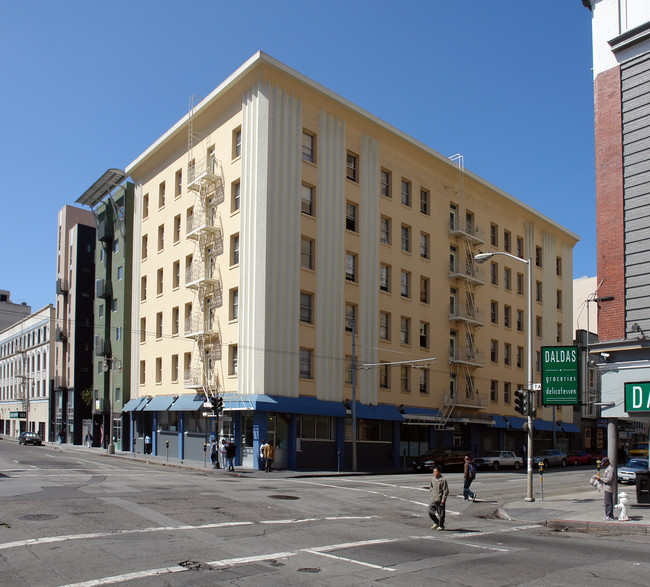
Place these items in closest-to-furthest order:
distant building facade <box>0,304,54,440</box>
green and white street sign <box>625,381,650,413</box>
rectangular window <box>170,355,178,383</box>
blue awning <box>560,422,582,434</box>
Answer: green and white street sign <box>625,381,650,413</box>
rectangular window <box>170,355,178,383</box>
blue awning <box>560,422,582,434</box>
distant building facade <box>0,304,54,440</box>

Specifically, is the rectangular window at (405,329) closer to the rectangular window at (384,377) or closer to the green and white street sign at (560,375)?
the rectangular window at (384,377)

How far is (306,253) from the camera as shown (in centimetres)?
4125

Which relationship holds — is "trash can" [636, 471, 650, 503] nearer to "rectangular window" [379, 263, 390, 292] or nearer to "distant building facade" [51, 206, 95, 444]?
"rectangular window" [379, 263, 390, 292]

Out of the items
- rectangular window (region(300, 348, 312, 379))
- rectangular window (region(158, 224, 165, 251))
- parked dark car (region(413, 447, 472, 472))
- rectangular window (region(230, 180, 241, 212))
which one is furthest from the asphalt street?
rectangular window (region(158, 224, 165, 251))

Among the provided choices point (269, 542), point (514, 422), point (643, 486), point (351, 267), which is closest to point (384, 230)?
point (351, 267)

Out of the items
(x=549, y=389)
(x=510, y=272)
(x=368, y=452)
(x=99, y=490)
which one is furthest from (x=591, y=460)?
(x=99, y=490)

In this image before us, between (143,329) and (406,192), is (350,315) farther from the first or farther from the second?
(143,329)

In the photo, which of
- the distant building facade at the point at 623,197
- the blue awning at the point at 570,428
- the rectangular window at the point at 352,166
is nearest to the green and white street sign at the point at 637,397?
the distant building facade at the point at 623,197

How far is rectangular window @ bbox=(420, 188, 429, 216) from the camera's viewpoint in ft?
166

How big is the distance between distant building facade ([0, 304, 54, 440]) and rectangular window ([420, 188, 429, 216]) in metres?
45.9

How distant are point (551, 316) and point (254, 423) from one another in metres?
35.6

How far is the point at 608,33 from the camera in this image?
2295 cm

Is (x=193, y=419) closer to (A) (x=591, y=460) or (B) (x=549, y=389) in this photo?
(B) (x=549, y=389)

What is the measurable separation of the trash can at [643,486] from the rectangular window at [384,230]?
2780 cm
